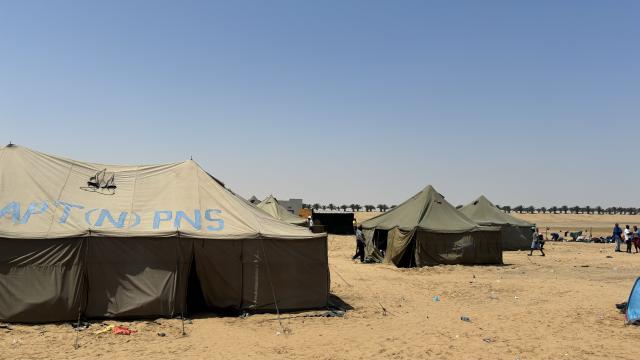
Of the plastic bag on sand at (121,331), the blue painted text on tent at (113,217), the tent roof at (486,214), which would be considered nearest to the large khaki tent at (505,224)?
the tent roof at (486,214)

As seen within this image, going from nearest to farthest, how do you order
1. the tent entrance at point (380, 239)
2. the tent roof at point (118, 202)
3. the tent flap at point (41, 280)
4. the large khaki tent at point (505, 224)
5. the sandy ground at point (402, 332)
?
the sandy ground at point (402, 332)
the tent flap at point (41, 280)
the tent roof at point (118, 202)
the tent entrance at point (380, 239)
the large khaki tent at point (505, 224)

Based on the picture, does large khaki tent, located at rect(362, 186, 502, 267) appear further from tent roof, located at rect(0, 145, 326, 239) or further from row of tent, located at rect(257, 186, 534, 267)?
tent roof, located at rect(0, 145, 326, 239)

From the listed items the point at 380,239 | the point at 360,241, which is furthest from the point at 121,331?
the point at 380,239

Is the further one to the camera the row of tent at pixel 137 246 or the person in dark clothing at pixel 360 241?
the person in dark clothing at pixel 360 241

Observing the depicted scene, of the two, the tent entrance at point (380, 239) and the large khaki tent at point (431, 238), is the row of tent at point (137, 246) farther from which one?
the tent entrance at point (380, 239)

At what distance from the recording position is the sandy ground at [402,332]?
9250 mm

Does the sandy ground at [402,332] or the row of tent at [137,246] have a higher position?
the row of tent at [137,246]

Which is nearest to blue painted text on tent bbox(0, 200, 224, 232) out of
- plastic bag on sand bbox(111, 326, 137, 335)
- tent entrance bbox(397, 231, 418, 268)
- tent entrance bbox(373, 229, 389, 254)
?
plastic bag on sand bbox(111, 326, 137, 335)

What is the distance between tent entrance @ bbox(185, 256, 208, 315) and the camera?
11797 mm

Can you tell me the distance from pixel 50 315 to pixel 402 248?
14.7 m

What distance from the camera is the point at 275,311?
12.0 m

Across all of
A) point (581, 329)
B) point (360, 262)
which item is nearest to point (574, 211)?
point (360, 262)

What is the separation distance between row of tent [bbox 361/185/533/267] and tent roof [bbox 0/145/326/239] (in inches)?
415

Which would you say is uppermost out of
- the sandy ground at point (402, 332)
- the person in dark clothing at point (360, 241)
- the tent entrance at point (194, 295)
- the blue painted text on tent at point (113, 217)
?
the blue painted text on tent at point (113, 217)
